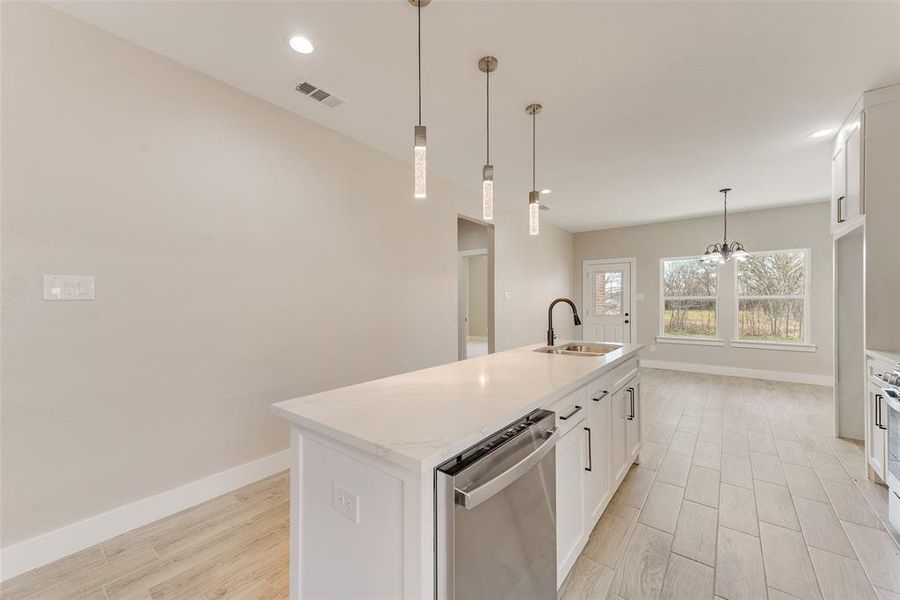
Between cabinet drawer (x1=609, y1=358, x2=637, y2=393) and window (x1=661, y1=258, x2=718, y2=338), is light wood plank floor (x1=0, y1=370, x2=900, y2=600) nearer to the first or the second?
cabinet drawer (x1=609, y1=358, x2=637, y2=393)

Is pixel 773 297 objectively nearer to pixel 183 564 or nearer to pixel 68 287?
pixel 183 564

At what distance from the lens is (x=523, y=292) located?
5586 mm

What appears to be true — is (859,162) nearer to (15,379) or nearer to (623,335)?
(623,335)

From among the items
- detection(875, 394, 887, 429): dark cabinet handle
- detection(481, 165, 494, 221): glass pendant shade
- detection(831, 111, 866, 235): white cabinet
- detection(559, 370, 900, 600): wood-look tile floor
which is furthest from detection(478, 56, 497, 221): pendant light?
detection(875, 394, 887, 429): dark cabinet handle

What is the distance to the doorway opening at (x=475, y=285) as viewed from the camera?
495 cm

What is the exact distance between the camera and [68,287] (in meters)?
1.77

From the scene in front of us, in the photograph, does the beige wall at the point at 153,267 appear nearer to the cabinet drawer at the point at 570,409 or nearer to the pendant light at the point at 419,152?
the pendant light at the point at 419,152

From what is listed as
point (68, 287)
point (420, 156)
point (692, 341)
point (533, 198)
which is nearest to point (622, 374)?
point (533, 198)

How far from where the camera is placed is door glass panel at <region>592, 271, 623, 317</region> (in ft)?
22.8

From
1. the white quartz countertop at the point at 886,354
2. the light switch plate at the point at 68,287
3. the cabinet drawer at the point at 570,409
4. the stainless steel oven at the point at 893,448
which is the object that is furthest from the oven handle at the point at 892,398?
the light switch plate at the point at 68,287

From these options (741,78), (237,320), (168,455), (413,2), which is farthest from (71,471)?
(741,78)

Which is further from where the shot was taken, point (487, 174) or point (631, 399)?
point (631, 399)

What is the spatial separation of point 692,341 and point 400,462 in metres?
6.74

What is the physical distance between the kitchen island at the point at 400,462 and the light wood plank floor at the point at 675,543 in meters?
0.34
